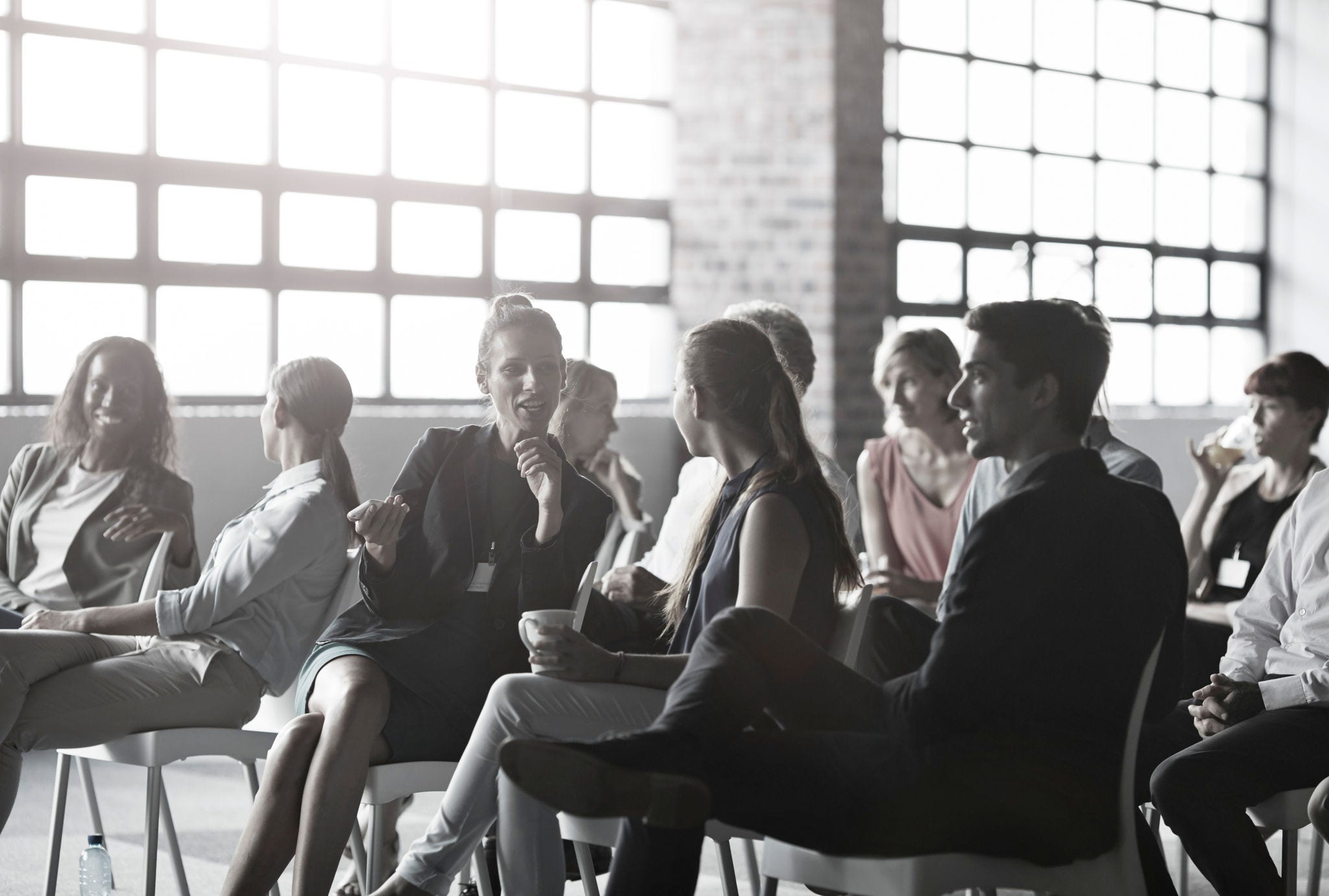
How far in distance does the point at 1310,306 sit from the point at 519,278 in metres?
4.93

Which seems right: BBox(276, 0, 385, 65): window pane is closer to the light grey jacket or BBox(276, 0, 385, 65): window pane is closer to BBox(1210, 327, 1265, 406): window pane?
the light grey jacket

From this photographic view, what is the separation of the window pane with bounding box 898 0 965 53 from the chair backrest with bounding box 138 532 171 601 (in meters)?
5.28

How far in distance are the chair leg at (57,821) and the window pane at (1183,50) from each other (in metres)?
7.35

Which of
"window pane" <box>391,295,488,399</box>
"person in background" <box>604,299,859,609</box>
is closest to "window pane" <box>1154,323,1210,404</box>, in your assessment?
"window pane" <box>391,295,488,399</box>

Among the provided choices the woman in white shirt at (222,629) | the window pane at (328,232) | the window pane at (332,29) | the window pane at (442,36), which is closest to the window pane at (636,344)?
the window pane at (442,36)

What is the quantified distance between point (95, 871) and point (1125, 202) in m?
6.79

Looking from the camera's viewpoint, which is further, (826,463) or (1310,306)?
(1310,306)

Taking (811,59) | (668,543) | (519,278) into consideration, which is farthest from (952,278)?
(668,543)

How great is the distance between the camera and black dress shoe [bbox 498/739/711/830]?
1677mm

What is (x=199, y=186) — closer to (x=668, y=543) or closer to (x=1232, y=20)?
(x=668, y=543)

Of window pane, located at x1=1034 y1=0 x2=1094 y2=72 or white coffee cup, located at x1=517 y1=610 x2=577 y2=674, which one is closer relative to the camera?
white coffee cup, located at x1=517 y1=610 x2=577 y2=674

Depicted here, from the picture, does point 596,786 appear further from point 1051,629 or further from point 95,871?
point 95,871

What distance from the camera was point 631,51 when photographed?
6.77 metres

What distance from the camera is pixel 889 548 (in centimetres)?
383
